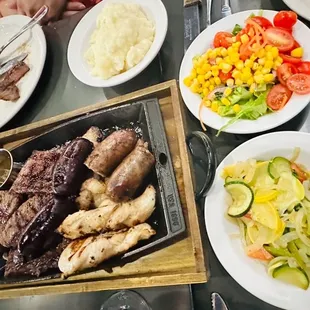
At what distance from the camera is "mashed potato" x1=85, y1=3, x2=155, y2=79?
102 inches

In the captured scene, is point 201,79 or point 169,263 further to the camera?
point 201,79

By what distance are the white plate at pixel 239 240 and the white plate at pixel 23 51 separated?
1596mm

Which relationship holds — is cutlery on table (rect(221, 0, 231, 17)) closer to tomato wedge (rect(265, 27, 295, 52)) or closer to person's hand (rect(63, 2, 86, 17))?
tomato wedge (rect(265, 27, 295, 52))

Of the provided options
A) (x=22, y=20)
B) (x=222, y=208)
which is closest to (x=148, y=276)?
(x=222, y=208)

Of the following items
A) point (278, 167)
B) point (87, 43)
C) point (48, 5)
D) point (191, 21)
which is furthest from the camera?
point (48, 5)

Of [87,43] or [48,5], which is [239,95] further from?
[48,5]

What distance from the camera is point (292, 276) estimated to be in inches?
68.2

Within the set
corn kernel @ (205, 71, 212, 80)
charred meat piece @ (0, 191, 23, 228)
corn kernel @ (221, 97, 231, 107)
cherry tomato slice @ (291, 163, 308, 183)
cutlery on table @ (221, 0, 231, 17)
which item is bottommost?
charred meat piece @ (0, 191, 23, 228)

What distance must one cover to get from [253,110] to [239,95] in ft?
0.46

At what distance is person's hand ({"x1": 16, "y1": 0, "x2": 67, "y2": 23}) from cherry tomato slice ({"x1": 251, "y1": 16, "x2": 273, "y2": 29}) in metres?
1.66

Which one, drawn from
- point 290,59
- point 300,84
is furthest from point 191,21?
point 300,84


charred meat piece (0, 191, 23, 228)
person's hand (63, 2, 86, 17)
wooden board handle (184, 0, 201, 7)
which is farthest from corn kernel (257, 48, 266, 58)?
person's hand (63, 2, 86, 17)

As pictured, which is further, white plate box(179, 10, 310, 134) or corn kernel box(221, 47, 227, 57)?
corn kernel box(221, 47, 227, 57)

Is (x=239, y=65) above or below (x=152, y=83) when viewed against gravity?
above
